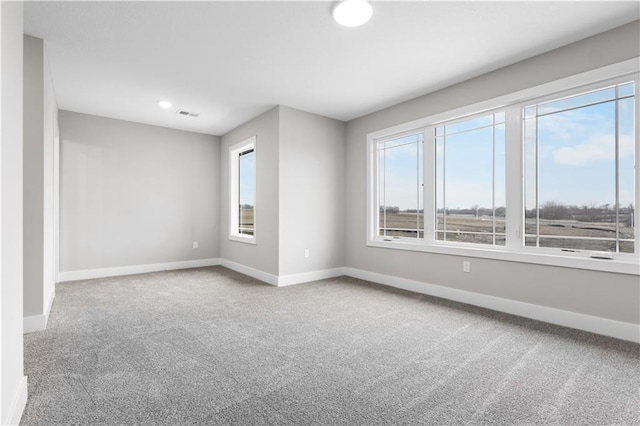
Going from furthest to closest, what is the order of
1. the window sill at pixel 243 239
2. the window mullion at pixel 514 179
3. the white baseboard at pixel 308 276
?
1. the window sill at pixel 243 239
2. the white baseboard at pixel 308 276
3. the window mullion at pixel 514 179

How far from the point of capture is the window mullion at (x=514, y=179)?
3221 millimetres

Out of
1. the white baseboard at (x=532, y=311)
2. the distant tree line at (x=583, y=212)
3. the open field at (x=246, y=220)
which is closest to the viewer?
the white baseboard at (x=532, y=311)

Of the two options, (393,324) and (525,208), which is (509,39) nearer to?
(525,208)

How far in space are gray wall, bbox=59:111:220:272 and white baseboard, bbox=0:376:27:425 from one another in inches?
144

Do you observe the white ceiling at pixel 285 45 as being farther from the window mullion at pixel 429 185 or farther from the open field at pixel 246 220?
the open field at pixel 246 220

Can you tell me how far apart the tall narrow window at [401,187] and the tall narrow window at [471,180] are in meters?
0.28

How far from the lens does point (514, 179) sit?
326 centimetres

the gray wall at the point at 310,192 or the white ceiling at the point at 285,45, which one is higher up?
the white ceiling at the point at 285,45

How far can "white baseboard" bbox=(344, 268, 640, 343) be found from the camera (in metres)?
2.56

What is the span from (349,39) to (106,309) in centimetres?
355

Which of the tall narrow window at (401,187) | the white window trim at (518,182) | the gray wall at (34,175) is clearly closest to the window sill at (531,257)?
the white window trim at (518,182)

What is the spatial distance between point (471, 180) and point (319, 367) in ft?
8.99

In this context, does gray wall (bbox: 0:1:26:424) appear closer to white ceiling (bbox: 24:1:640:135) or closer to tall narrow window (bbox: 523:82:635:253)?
white ceiling (bbox: 24:1:640:135)

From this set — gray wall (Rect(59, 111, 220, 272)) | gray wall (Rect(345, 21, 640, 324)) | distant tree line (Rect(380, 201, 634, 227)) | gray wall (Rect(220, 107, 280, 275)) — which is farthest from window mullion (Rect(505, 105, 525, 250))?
gray wall (Rect(59, 111, 220, 272))
